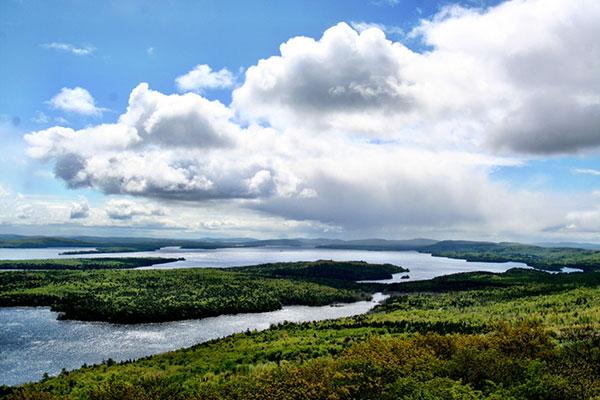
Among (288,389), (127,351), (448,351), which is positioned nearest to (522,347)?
(448,351)

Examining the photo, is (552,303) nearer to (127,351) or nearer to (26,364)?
(127,351)

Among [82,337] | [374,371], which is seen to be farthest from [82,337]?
[374,371]

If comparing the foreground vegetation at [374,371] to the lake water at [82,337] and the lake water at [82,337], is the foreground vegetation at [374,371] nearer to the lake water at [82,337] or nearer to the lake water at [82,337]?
the lake water at [82,337]

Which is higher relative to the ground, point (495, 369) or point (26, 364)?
point (495, 369)

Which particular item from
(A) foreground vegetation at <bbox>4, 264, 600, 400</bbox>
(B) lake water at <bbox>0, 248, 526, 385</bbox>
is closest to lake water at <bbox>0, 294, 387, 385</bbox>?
(B) lake water at <bbox>0, 248, 526, 385</bbox>

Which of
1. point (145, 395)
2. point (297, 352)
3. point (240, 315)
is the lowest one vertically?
point (240, 315)

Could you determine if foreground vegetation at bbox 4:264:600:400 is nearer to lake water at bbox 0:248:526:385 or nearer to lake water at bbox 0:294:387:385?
lake water at bbox 0:294:387:385

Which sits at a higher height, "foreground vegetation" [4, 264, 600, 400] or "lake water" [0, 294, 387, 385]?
"foreground vegetation" [4, 264, 600, 400]

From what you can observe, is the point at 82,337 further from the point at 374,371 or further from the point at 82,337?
the point at 374,371
